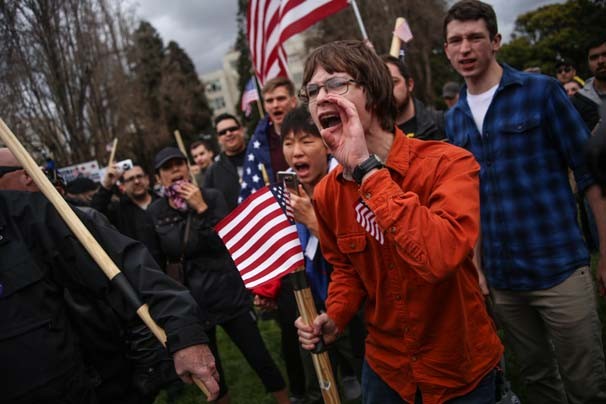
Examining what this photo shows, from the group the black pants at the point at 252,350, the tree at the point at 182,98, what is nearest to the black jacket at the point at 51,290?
the black pants at the point at 252,350

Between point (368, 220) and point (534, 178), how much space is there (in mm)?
1372

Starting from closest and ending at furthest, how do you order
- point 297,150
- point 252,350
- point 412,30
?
1. point 297,150
2. point 252,350
3. point 412,30

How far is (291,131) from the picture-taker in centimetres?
310

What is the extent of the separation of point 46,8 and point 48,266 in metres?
11.6

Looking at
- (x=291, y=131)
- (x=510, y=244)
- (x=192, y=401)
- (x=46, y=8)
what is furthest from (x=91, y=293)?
(x=46, y=8)

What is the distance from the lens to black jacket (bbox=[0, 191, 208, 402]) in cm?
198

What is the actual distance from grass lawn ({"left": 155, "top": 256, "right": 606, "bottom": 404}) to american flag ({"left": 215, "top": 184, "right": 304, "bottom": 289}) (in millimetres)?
2320

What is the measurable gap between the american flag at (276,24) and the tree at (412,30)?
2566cm

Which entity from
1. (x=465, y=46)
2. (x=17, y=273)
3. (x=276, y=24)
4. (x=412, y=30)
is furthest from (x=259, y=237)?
(x=412, y=30)

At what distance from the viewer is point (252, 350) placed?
152 inches

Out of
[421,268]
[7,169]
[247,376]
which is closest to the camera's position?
[421,268]

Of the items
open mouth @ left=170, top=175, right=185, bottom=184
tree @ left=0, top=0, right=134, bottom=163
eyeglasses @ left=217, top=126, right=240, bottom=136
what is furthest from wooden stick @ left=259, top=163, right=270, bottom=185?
tree @ left=0, top=0, right=134, bottom=163

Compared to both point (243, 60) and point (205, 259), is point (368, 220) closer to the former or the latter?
point (205, 259)

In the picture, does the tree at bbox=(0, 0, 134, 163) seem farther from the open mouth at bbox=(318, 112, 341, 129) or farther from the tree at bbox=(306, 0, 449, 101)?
the tree at bbox=(306, 0, 449, 101)
